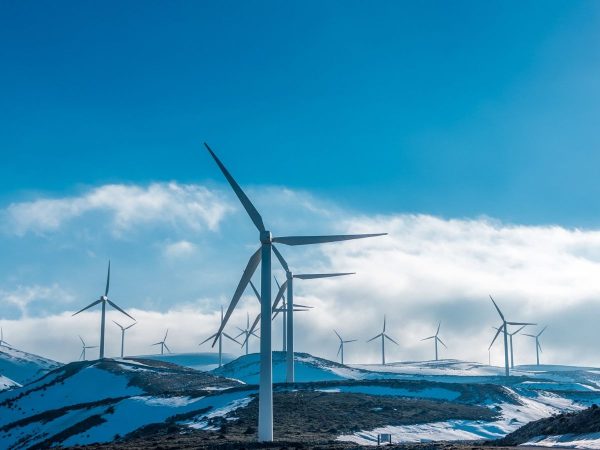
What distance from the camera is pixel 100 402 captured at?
91.2 m

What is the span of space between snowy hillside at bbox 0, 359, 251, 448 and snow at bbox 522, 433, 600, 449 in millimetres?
39634

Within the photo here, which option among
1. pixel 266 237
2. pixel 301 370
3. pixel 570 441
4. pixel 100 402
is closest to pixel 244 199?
pixel 266 237

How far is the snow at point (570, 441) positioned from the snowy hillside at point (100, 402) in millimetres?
39634

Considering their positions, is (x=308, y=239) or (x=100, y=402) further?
(x=100, y=402)

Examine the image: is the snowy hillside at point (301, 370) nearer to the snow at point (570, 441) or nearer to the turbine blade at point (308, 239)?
the turbine blade at point (308, 239)

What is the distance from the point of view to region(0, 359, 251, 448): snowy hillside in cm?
7581

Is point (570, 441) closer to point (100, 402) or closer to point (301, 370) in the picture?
point (100, 402)

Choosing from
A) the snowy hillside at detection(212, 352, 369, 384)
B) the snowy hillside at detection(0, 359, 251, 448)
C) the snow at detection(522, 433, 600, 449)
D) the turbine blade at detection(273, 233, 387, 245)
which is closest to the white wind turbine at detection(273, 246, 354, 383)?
the snowy hillside at detection(0, 359, 251, 448)

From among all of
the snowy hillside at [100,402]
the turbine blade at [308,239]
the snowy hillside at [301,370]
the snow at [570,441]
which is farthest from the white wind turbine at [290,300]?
the snowy hillside at [301,370]

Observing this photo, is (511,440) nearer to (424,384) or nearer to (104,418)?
(104,418)

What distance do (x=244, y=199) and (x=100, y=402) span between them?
49.6m

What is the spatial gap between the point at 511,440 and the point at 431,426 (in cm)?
2421

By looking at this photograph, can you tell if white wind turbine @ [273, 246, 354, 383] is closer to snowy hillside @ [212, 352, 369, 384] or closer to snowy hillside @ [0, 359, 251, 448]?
snowy hillside @ [0, 359, 251, 448]

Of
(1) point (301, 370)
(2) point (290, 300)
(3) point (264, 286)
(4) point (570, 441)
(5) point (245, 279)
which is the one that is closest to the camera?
(4) point (570, 441)
